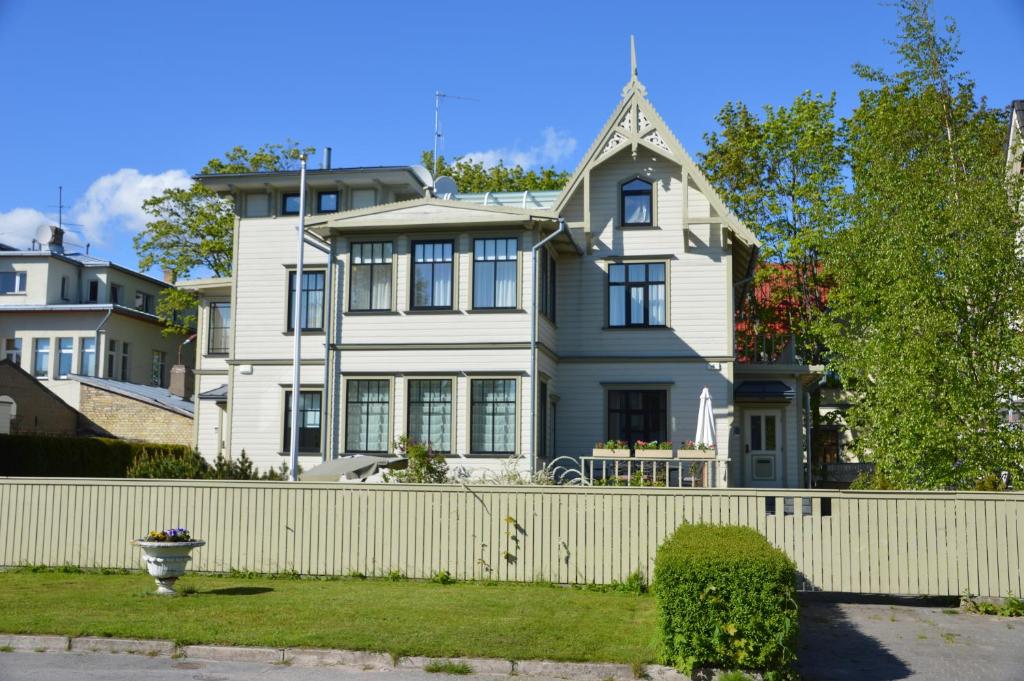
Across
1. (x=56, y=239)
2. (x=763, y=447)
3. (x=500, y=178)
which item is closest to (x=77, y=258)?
(x=56, y=239)

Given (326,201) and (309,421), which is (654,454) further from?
(326,201)

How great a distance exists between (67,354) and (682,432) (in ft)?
102

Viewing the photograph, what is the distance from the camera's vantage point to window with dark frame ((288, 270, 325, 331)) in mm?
25062

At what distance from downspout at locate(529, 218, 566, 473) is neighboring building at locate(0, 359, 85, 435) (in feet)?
64.9

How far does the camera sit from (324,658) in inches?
385

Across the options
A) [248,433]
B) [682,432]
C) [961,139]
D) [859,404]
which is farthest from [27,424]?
[961,139]

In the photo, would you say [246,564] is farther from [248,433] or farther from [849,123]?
[849,123]

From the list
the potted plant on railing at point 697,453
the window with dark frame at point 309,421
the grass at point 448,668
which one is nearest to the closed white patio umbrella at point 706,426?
the potted plant on railing at point 697,453

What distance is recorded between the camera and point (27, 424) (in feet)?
117

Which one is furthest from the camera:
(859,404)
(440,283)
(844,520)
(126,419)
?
(126,419)

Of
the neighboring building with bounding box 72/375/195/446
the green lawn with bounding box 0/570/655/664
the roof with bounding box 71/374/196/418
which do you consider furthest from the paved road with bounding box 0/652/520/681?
the roof with bounding box 71/374/196/418

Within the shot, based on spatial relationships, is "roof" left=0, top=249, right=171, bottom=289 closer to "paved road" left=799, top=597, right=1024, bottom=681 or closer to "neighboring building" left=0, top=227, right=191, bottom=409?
"neighboring building" left=0, top=227, right=191, bottom=409

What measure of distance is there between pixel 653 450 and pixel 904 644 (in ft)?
36.2

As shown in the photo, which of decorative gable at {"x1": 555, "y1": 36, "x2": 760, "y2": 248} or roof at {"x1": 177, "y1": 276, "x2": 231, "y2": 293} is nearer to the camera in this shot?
decorative gable at {"x1": 555, "y1": 36, "x2": 760, "y2": 248}
